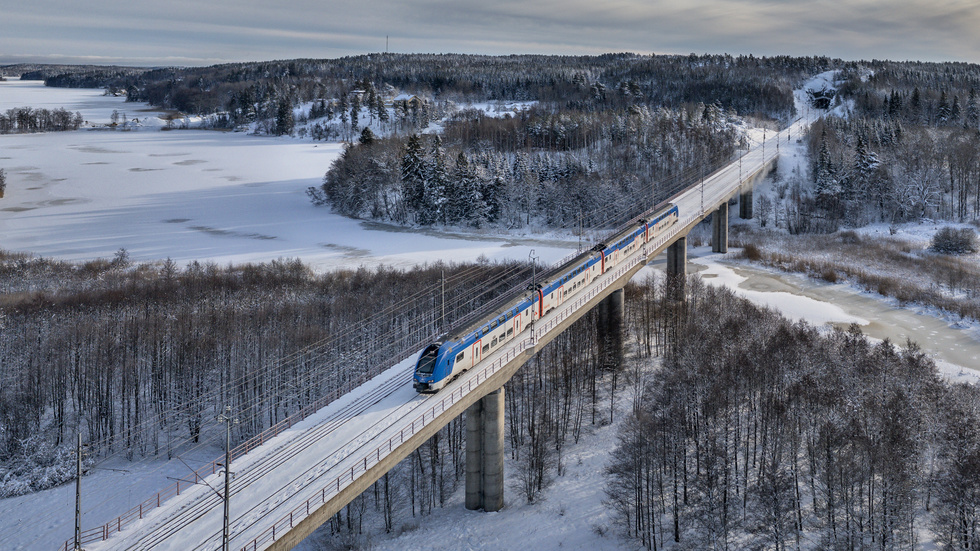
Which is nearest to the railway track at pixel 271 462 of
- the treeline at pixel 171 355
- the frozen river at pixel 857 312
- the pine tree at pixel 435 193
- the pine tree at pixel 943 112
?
the treeline at pixel 171 355

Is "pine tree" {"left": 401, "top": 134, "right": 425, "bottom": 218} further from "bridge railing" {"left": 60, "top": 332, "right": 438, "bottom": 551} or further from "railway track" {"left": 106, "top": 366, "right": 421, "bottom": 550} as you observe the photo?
"railway track" {"left": 106, "top": 366, "right": 421, "bottom": 550}

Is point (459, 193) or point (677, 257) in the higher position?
point (459, 193)

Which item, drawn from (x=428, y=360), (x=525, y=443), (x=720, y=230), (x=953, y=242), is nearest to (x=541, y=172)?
(x=720, y=230)

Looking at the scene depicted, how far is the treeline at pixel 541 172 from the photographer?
11438cm

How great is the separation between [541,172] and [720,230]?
36.6 m

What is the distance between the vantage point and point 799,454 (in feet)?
139

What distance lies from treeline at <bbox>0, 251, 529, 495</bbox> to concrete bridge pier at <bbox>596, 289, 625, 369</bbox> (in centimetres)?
1379

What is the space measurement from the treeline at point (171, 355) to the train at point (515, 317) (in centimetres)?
485

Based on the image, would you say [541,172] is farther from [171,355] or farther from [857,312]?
[171,355]

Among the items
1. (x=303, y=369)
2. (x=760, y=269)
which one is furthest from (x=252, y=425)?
(x=760, y=269)

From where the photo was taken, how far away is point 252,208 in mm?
125250

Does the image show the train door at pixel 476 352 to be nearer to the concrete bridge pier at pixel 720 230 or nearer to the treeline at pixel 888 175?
the concrete bridge pier at pixel 720 230

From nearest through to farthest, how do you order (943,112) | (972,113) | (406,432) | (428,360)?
(406,432) < (428,360) < (972,113) < (943,112)

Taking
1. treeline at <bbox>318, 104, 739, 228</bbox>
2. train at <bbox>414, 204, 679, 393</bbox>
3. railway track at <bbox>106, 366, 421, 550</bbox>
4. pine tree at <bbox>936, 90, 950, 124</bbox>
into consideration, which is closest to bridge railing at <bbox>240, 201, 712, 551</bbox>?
train at <bbox>414, 204, 679, 393</bbox>
